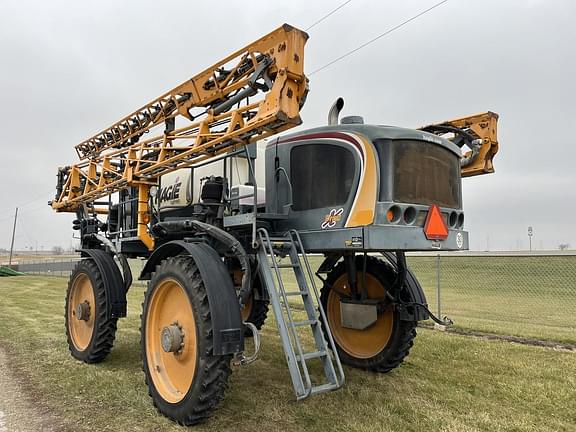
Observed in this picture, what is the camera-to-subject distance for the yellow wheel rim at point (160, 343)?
4316 mm

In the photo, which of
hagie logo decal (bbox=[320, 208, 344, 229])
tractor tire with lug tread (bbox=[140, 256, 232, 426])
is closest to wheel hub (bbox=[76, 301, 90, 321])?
tractor tire with lug tread (bbox=[140, 256, 232, 426])

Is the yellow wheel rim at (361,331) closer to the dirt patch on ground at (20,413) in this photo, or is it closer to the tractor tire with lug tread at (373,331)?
Result: the tractor tire with lug tread at (373,331)

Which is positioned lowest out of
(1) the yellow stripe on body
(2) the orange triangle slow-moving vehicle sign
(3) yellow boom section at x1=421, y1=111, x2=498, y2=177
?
(2) the orange triangle slow-moving vehicle sign

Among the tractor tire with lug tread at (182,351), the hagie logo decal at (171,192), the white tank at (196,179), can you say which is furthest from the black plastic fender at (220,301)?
the hagie logo decal at (171,192)

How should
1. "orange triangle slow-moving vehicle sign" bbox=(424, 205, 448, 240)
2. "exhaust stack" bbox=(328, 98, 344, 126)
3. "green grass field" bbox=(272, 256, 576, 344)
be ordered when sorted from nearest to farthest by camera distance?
"orange triangle slow-moving vehicle sign" bbox=(424, 205, 448, 240), "exhaust stack" bbox=(328, 98, 344, 126), "green grass field" bbox=(272, 256, 576, 344)

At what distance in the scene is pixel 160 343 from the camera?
478 cm

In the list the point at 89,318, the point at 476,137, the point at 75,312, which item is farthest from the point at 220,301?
the point at 476,137

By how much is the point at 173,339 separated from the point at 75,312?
10.0ft

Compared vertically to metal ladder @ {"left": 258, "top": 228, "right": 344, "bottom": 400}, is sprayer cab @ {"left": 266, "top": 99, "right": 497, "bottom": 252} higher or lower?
higher

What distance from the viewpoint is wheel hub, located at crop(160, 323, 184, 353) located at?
14.1 ft

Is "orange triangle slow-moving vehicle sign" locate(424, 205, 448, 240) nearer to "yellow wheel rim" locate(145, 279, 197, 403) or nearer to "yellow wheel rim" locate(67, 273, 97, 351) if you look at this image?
"yellow wheel rim" locate(145, 279, 197, 403)

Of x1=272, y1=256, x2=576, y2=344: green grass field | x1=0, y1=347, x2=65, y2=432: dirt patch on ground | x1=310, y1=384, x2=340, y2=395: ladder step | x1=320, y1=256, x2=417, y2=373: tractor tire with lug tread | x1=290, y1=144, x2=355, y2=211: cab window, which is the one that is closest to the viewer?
x1=310, y1=384, x2=340, y2=395: ladder step

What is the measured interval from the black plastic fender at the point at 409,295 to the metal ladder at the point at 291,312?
3.52 feet

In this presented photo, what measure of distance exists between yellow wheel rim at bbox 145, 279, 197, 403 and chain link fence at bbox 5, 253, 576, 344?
417 cm
